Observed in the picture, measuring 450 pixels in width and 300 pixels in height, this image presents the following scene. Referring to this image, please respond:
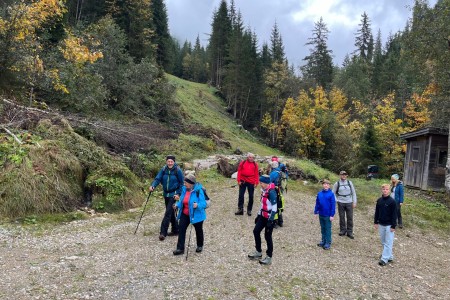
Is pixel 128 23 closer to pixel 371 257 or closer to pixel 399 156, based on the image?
pixel 399 156

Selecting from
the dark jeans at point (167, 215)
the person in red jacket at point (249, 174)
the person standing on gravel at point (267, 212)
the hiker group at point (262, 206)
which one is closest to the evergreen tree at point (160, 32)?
the person in red jacket at point (249, 174)

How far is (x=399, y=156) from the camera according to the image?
92.6ft

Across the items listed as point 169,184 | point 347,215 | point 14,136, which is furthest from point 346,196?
point 14,136

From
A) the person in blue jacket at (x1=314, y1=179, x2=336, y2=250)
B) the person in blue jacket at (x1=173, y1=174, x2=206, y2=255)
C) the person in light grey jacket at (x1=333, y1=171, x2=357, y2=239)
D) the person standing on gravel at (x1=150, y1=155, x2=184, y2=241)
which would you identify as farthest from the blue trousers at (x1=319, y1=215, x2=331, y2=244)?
the person standing on gravel at (x1=150, y1=155, x2=184, y2=241)

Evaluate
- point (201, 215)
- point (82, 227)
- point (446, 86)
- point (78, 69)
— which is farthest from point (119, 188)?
point (446, 86)

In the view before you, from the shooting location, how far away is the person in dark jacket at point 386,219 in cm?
775

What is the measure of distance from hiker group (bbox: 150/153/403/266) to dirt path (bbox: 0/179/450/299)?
36cm

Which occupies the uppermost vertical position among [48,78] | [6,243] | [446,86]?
[446,86]

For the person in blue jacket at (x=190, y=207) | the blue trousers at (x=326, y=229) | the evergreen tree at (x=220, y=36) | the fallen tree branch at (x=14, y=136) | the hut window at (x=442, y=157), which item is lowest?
the blue trousers at (x=326, y=229)

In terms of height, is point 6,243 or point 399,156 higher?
point 399,156

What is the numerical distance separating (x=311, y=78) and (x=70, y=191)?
153ft

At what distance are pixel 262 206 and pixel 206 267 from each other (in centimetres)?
166

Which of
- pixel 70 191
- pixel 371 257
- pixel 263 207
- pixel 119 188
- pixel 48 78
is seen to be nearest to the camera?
pixel 263 207

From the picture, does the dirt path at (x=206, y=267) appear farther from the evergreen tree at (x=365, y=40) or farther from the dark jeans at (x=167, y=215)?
the evergreen tree at (x=365, y=40)
